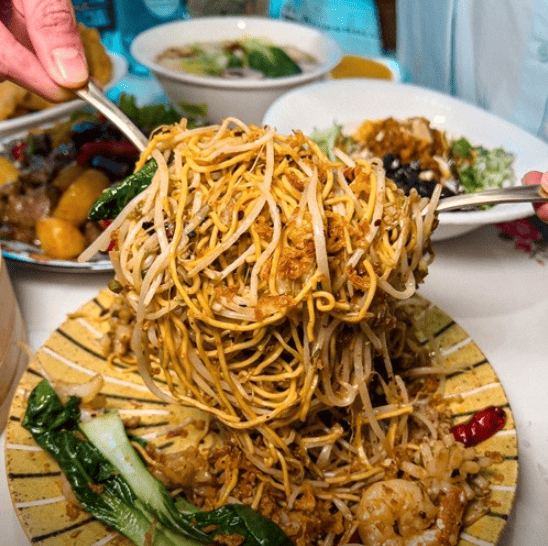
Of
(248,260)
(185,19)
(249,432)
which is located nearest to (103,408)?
(249,432)

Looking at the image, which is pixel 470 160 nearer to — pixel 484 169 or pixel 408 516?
pixel 484 169

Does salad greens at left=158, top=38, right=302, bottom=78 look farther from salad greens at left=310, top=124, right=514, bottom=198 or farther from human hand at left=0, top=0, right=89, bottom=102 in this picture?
human hand at left=0, top=0, right=89, bottom=102

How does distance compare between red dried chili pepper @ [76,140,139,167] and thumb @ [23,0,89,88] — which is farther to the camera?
red dried chili pepper @ [76,140,139,167]

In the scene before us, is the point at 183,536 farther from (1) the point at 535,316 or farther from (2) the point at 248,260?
(1) the point at 535,316

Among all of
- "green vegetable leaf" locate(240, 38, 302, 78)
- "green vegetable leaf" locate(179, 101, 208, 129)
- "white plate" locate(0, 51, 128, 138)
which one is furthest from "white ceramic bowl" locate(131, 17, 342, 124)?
"white plate" locate(0, 51, 128, 138)

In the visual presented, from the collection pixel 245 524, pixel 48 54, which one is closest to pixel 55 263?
pixel 48 54
